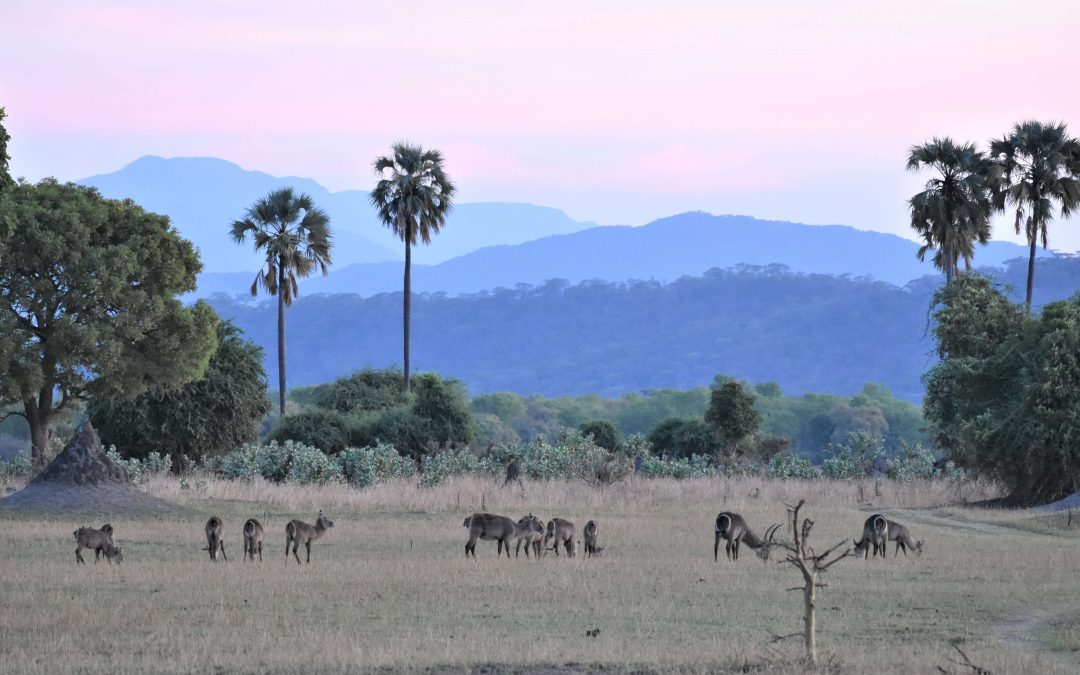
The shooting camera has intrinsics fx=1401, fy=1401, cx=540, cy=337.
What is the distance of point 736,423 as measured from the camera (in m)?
54.5

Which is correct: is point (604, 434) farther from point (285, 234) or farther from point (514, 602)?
point (514, 602)

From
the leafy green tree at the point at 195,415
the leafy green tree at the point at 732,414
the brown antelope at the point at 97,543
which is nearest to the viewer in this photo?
the brown antelope at the point at 97,543

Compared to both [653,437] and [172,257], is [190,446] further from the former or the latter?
[653,437]

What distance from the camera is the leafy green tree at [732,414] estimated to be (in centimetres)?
5444

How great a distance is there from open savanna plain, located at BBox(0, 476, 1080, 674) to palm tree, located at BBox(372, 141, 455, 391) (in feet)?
99.4

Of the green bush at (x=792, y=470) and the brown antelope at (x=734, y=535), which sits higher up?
the green bush at (x=792, y=470)

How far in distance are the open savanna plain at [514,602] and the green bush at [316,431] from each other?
21711 mm

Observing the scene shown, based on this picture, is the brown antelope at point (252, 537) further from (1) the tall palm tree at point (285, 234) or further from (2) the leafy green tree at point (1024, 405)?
(1) the tall palm tree at point (285, 234)

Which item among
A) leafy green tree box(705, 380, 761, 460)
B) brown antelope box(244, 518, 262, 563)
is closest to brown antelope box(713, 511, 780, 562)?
brown antelope box(244, 518, 262, 563)

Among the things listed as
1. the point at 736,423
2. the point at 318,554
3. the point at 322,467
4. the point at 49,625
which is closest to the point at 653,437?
the point at 736,423

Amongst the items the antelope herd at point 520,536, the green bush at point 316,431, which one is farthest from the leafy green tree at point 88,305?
the antelope herd at point 520,536

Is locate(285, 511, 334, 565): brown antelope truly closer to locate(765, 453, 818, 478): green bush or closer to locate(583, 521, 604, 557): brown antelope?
locate(583, 521, 604, 557): brown antelope

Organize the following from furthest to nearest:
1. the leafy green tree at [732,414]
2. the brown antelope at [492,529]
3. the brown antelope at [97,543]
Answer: the leafy green tree at [732,414] < the brown antelope at [492,529] < the brown antelope at [97,543]

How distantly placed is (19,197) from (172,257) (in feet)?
15.3
